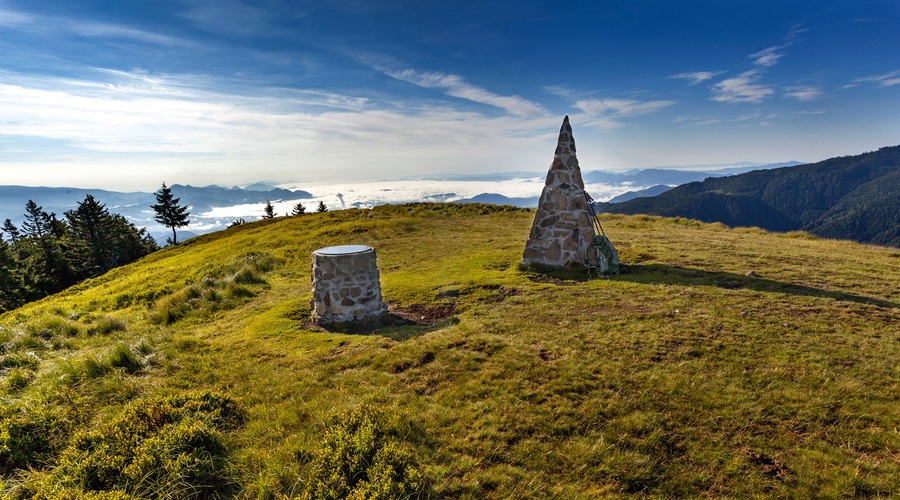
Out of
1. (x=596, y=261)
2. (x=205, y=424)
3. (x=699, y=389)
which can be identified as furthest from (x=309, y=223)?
(x=699, y=389)

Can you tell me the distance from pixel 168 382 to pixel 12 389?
2.87 metres

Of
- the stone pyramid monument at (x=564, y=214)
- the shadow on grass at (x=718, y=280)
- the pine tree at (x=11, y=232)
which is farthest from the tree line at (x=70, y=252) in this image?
the shadow on grass at (x=718, y=280)

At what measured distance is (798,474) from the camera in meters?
5.01

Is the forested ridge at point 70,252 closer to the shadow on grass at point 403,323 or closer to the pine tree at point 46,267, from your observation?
the pine tree at point 46,267

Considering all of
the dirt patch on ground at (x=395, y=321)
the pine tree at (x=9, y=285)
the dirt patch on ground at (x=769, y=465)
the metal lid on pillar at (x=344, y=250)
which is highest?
the metal lid on pillar at (x=344, y=250)

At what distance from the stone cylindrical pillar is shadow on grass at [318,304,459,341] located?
33 centimetres

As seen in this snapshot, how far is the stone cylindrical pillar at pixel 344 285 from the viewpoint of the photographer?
11617 mm

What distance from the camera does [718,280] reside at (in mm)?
13484

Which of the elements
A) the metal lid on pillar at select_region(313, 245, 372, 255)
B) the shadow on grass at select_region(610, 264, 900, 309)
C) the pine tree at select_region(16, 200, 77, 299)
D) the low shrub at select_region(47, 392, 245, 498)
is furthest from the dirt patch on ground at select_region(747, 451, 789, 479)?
the pine tree at select_region(16, 200, 77, 299)

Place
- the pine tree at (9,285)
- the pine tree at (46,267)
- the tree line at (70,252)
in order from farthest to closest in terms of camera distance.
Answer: the pine tree at (46,267), the tree line at (70,252), the pine tree at (9,285)

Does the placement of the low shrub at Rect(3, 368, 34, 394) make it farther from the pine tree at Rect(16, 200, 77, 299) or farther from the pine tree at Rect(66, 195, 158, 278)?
the pine tree at Rect(66, 195, 158, 278)

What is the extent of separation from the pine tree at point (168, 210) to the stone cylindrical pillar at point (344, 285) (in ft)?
258

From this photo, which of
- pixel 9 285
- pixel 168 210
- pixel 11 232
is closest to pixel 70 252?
pixel 9 285

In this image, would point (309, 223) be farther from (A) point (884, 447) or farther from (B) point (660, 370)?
(A) point (884, 447)
